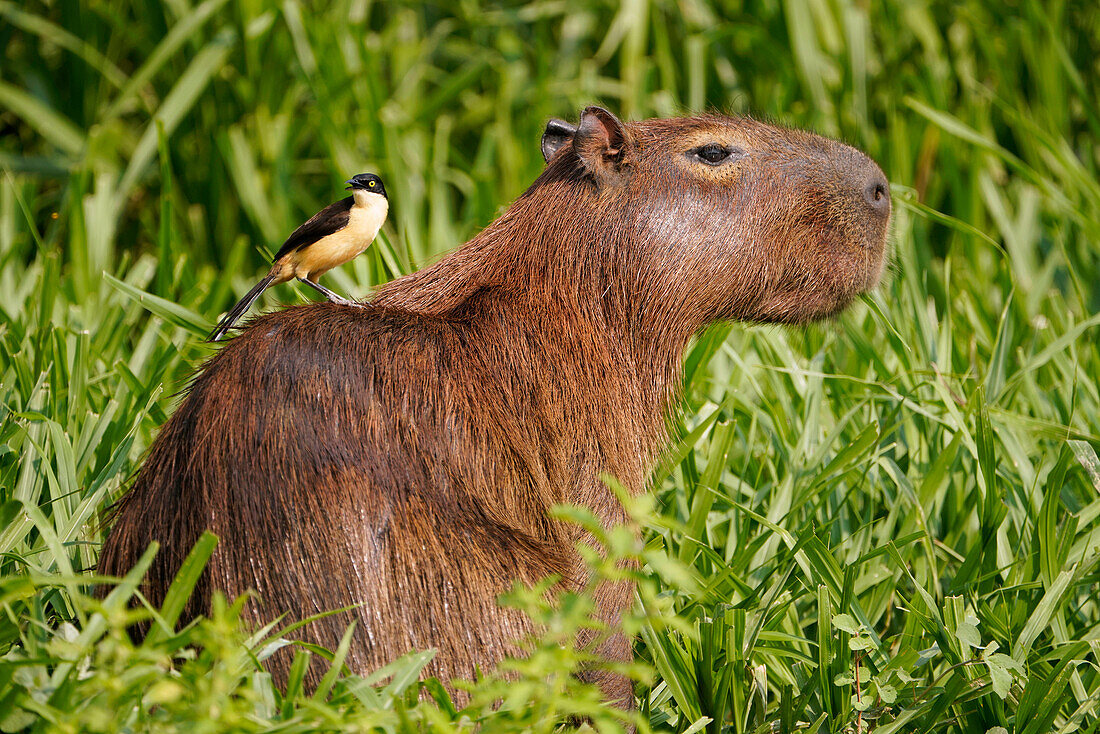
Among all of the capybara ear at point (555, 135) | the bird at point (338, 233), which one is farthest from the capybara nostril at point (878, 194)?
the bird at point (338, 233)

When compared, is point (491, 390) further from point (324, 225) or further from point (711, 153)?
point (711, 153)

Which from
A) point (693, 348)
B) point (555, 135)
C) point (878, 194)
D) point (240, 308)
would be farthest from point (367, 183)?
point (693, 348)

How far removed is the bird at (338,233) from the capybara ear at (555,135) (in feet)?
1.95

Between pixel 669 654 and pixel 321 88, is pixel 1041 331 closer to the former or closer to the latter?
pixel 669 654

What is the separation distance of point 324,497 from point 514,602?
518mm

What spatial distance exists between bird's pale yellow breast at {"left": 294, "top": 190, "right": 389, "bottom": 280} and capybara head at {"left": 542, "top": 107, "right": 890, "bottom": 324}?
19.8 inches

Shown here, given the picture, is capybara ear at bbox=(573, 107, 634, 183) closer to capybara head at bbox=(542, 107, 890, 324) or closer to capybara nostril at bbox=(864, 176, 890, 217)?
capybara head at bbox=(542, 107, 890, 324)

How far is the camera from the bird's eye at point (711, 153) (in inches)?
98.3

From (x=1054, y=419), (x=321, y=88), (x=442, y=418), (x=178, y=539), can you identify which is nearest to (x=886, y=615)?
(x=1054, y=419)

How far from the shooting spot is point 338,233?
7.14 feet

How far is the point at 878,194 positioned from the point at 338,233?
1.28 meters

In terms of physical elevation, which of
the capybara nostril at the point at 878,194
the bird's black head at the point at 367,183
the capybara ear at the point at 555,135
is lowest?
the capybara nostril at the point at 878,194

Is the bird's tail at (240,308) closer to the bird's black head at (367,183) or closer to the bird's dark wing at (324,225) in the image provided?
the bird's dark wing at (324,225)

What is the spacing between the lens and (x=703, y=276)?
245 cm
